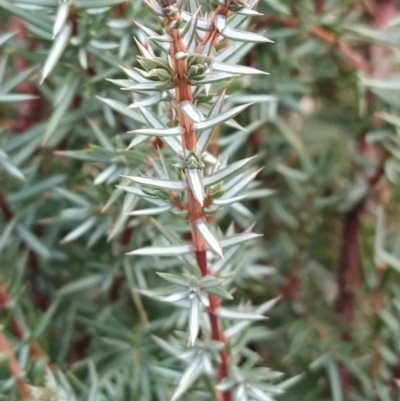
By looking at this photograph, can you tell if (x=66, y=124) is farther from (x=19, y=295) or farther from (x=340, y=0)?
(x=340, y=0)

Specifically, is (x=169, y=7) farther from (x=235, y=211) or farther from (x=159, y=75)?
(x=235, y=211)

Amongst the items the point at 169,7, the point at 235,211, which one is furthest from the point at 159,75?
the point at 235,211

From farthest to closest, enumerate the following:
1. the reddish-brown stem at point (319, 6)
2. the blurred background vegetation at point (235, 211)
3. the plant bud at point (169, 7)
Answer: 1. the reddish-brown stem at point (319, 6)
2. the blurred background vegetation at point (235, 211)
3. the plant bud at point (169, 7)

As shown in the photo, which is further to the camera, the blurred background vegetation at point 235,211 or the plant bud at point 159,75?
the blurred background vegetation at point 235,211

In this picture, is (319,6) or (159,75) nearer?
(159,75)

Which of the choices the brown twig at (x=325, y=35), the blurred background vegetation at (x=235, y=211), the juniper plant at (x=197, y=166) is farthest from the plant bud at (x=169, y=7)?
the brown twig at (x=325, y=35)

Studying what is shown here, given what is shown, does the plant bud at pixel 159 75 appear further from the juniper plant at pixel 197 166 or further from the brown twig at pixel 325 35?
the brown twig at pixel 325 35

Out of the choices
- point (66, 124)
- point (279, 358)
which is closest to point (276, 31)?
point (66, 124)

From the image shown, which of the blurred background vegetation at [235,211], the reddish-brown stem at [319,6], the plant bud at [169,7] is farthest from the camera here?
the reddish-brown stem at [319,6]
